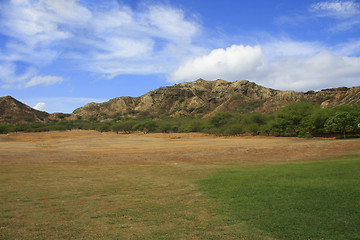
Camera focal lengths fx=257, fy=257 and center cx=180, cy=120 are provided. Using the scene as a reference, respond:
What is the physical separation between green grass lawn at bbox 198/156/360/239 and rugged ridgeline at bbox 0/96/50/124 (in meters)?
100

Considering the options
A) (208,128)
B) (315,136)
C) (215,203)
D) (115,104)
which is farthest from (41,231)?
(115,104)

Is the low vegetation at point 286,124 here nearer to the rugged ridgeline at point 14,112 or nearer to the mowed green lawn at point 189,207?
the rugged ridgeline at point 14,112

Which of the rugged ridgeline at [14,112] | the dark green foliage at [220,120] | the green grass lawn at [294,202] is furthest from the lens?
the rugged ridgeline at [14,112]

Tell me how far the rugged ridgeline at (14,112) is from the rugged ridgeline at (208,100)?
85.5ft

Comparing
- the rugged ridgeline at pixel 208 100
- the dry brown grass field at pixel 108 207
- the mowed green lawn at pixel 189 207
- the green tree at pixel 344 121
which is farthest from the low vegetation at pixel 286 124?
the rugged ridgeline at pixel 208 100

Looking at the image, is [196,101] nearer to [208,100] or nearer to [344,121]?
[208,100]

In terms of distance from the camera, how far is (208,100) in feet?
390

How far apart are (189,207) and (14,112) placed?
106695 mm

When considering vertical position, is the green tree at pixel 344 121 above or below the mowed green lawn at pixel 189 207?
above

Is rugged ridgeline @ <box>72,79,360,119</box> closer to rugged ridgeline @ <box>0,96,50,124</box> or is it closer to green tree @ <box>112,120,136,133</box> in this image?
rugged ridgeline @ <box>0,96,50,124</box>

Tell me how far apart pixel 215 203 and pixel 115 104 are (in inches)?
5010

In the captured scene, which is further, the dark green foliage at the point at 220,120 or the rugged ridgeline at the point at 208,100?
the rugged ridgeline at the point at 208,100

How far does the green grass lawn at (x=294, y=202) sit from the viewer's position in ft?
19.9

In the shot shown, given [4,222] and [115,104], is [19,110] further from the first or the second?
[4,222]
